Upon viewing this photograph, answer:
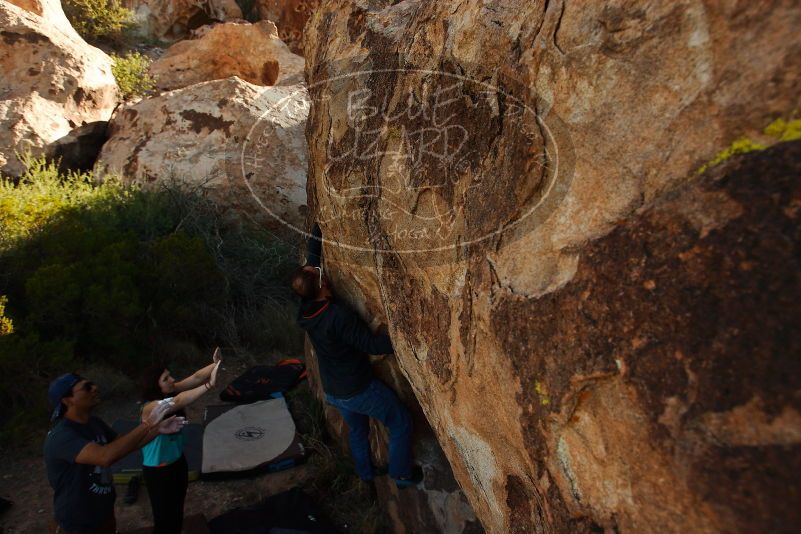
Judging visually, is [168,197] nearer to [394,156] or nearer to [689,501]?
[394,156]

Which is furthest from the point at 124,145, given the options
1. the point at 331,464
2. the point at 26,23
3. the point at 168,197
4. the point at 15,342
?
the point at 331,464

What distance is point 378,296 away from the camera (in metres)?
2.75

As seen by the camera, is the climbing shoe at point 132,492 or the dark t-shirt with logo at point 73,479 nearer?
the dark t-shirt with logo at point 73,479

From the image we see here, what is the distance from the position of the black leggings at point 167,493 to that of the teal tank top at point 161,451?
3cm

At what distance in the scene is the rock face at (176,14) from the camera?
1243 centimetres

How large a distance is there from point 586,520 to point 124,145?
6.80 m

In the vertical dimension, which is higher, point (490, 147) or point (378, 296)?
point (490, 147)

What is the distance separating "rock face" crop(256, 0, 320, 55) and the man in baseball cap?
37.2ft

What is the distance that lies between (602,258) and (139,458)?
11.9 ft

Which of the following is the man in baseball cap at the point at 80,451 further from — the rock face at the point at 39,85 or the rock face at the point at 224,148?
the rock face at the point at 39,85

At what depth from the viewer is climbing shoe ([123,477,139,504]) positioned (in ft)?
11.8

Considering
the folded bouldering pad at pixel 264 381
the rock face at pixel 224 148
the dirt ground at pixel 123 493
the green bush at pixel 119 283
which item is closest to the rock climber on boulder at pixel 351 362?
the dirt ground at pixel 123 493

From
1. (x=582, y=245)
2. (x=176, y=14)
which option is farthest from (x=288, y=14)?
(x=582, y=245)

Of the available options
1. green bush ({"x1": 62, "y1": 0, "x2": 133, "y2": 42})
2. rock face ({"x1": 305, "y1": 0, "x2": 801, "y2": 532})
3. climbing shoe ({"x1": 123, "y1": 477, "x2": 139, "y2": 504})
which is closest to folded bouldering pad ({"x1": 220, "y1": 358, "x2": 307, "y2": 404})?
climbing shoe ({"x1": 123, "y1": 477, "x2": 139, "y2": 504})
